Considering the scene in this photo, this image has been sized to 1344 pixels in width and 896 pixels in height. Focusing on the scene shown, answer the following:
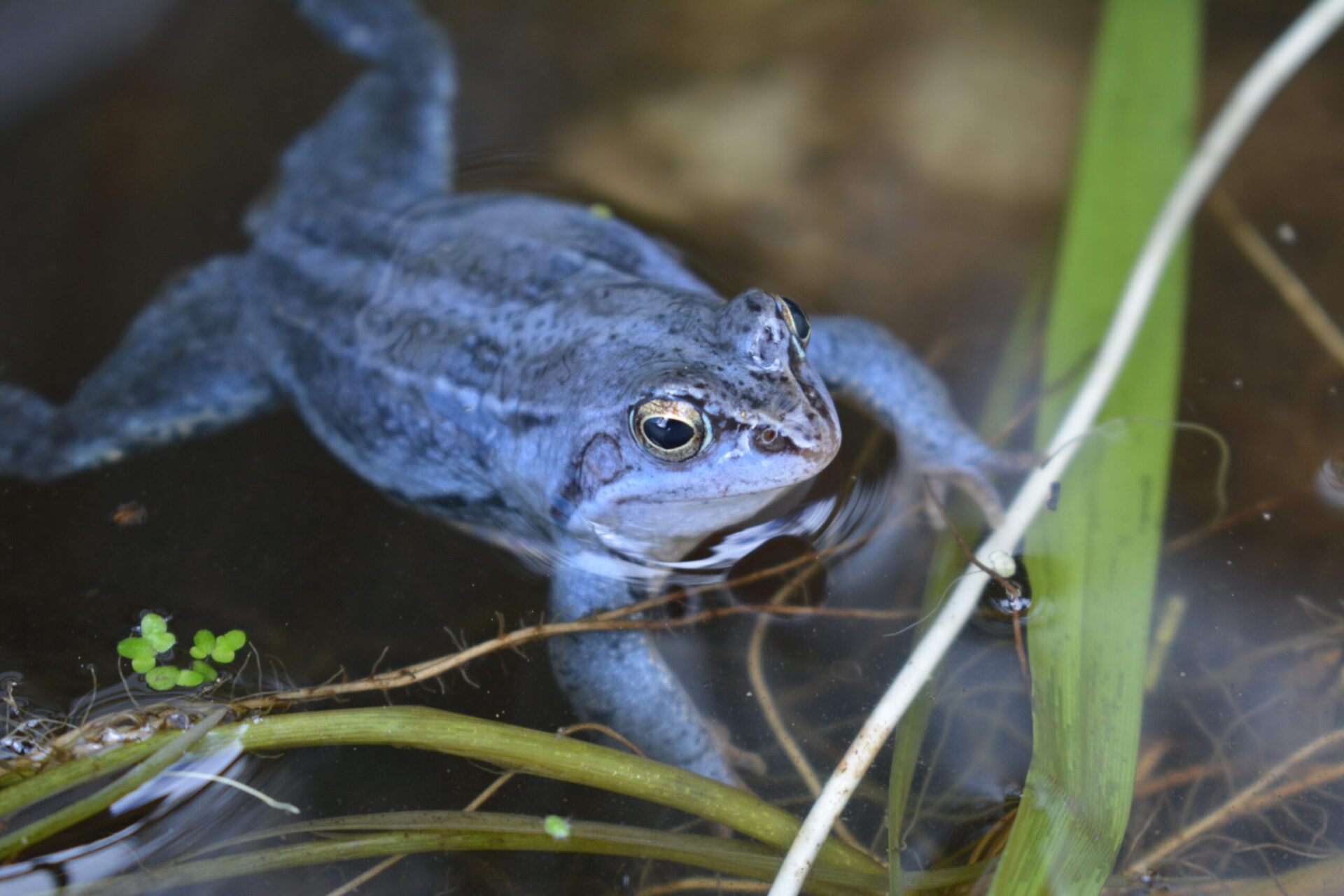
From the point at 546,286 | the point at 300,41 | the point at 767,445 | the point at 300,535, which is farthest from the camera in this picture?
the point at 300,41

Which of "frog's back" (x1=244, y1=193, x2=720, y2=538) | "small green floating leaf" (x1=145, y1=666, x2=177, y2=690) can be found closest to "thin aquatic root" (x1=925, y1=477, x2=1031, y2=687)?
"frog's back" (x1=244, y1=193, x2=720, y2=538)

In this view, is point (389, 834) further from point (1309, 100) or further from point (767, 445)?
point (1309, 100)

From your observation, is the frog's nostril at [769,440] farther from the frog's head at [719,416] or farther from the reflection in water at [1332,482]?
the reflection in water at [1332,482]

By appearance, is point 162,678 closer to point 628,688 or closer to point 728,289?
point 628,688

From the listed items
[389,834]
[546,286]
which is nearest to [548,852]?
[389,834]

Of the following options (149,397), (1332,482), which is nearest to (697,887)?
(1332,482)

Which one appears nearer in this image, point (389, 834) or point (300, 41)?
point (389, 834)
